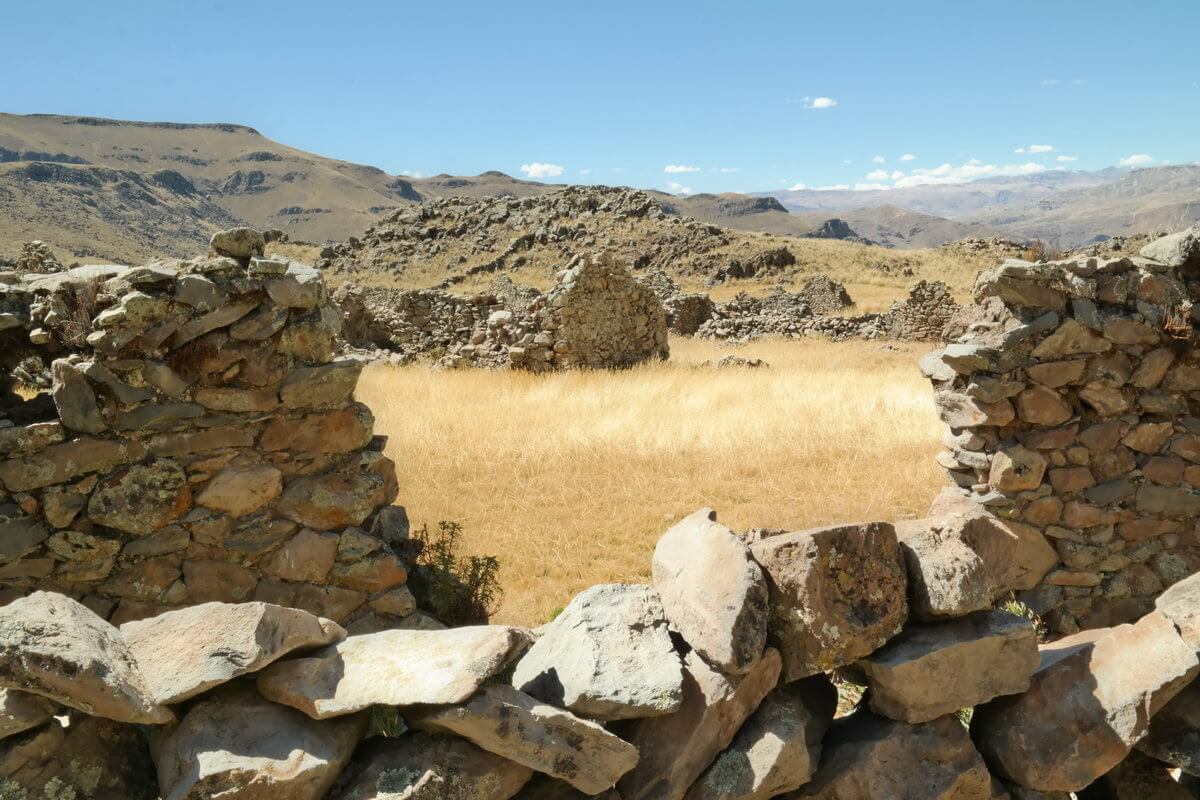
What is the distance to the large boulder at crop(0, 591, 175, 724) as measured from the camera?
Answer: 80.8 inches

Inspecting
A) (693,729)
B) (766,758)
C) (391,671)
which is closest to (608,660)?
(693,729)

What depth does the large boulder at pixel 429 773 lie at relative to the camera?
2266mm

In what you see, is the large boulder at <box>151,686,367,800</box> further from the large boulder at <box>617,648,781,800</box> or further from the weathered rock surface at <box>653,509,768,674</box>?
the weathered rock surface at <box>653,509,768,674</box>

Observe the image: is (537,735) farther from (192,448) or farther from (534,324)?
(534,324)

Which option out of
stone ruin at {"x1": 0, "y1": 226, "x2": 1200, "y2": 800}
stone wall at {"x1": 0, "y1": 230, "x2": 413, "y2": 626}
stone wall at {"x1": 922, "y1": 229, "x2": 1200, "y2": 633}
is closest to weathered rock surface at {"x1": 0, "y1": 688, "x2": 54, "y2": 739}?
stone ruin at {"x1": 0, "y1": 226, "x2": 1200, "y2": 800}

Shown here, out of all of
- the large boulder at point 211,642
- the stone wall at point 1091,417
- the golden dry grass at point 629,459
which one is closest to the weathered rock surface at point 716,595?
the large boulder at point 211,642

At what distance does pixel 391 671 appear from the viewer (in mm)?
2441

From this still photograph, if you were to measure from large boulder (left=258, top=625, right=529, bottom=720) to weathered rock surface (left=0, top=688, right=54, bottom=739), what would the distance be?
59cm

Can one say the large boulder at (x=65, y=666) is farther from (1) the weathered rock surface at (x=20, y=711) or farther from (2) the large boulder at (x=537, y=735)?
(2) the large boulder at (x=537, y=735)

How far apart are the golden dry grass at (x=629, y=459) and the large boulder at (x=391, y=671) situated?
3.30 m

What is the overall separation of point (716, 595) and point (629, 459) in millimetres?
6901

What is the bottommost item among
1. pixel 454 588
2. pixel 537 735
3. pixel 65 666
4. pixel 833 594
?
pixel 454 588

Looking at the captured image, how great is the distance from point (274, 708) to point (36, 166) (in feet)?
434

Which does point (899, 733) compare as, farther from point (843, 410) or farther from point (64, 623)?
point (843, 410)
